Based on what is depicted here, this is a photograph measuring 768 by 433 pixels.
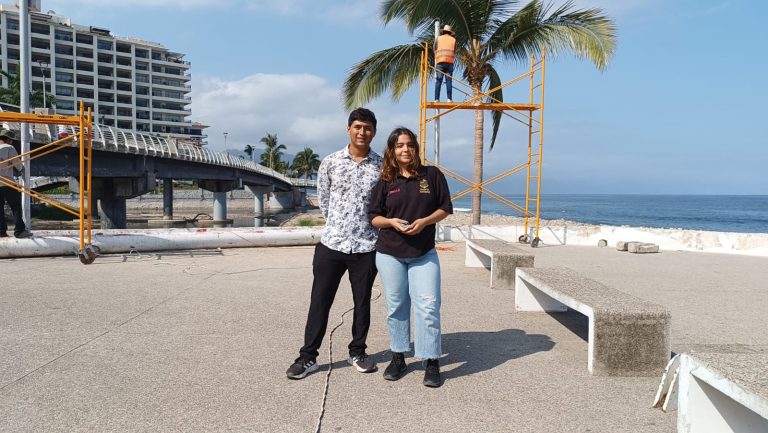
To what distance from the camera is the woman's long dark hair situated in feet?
11.0

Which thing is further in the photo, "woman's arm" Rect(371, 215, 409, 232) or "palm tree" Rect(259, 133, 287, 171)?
"palm tree" Rect(259, 133, 287, 171)

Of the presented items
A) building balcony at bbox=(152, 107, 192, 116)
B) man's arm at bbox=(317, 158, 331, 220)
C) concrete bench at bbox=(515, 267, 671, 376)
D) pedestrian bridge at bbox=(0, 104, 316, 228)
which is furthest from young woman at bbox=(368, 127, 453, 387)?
building balcony at bbox=(152, 107, 192, 116)

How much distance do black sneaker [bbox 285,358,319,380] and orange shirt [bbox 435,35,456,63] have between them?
30.5 ft

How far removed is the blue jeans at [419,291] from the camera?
10.8 feet

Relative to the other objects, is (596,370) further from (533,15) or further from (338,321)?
(533,15)

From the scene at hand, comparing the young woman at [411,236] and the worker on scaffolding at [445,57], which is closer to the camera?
the young woman at [411,236]

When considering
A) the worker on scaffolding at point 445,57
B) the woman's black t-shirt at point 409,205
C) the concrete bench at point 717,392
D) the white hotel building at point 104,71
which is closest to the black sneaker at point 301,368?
the woman's black t-shirt at point 409,205

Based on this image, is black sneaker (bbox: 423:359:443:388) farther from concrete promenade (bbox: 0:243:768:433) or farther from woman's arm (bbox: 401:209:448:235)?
woman's arm (bbox: 401:209:448:235)

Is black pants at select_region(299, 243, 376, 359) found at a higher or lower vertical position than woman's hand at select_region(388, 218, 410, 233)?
lower

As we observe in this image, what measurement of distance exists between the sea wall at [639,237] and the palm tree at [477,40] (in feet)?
5.47

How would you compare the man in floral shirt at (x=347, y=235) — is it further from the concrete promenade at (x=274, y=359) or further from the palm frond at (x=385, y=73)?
the palm frond at (x=385, y=73)

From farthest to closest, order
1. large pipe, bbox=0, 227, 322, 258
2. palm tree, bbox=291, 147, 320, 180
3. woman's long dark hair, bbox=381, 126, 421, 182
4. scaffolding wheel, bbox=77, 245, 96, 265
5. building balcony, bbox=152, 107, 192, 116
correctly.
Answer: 1. palm tree, bbox=291, 147, 320, 180
2. building balcony, bbox=152, 107, 192, 116
3. large pipe, bbox=0, 227, 322, 258
4. scaffolding wheel, bbox=77, 245, 96, 265
5. woman's long dark hair, bbox=381, 126, 421, 182

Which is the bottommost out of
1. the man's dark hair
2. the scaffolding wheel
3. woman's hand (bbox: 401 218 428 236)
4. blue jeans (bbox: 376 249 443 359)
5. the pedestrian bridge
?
the scaffolding wheel

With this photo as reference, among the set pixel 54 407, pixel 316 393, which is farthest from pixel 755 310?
pixel 54 407
